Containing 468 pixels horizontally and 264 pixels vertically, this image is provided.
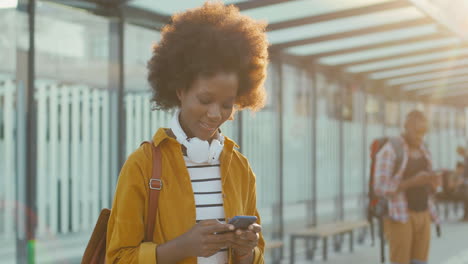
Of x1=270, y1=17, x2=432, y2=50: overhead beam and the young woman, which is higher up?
x1=270, y1=17, x2=432, y2=50: overhead beam

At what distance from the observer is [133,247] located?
1.81 meters

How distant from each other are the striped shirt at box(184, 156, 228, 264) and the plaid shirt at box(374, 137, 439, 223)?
327cm

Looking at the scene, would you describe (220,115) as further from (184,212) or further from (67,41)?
(67,41)

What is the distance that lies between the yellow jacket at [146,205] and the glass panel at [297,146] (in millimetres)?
6462

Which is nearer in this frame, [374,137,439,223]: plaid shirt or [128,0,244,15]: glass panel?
[374,137,439,223]: plaid shirt

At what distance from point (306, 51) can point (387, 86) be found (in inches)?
135

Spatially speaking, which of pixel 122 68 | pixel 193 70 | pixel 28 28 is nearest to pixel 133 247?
pixel 193 70

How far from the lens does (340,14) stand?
22.1ft

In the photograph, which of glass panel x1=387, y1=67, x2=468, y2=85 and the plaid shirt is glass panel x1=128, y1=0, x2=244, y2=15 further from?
glass panel x1=387, y1=67, x2=468, y2=85

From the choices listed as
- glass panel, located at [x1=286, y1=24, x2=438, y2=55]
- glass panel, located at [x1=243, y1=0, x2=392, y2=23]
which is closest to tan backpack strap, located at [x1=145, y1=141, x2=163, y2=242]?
glass panel, located at [x1=243, y1=0, x2=392, y2=23]

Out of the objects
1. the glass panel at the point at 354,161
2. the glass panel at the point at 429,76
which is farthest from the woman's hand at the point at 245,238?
the glass panel at the point at 429,76

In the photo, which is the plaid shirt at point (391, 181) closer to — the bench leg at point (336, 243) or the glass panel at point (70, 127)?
the glass panel at point (70, 127)

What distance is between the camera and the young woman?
5.89 ft

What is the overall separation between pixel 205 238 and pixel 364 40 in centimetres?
696
